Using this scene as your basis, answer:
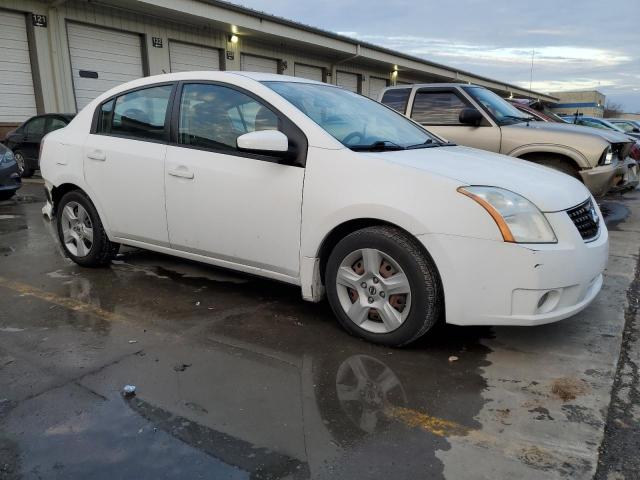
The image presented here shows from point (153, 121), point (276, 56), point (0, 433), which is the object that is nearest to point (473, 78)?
point (276, 56)

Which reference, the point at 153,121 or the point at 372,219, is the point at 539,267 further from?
the point at 153,121

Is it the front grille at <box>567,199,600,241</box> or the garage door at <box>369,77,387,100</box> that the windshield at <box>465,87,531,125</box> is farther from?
the garage door at <box>369,77,387,100</box>

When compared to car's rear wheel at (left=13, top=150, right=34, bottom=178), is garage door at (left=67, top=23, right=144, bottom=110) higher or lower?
higher

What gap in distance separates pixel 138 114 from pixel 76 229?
1308 millimetres

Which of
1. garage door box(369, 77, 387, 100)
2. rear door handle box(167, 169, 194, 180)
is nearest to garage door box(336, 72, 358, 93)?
garage door box(369, 77, 387, 100)

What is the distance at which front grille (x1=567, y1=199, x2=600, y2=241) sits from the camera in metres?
3.23

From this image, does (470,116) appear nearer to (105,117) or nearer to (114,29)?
(105,117)

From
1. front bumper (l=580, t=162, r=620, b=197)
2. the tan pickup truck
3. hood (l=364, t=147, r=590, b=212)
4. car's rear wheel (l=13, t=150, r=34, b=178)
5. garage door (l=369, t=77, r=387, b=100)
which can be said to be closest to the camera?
hood (l=364, t=147, r=590, b=212)

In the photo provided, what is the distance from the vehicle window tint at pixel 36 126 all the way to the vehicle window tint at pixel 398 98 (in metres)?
8.61

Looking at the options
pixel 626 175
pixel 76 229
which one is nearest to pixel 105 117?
pixel 76 229

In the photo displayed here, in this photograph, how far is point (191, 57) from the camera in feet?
57.1

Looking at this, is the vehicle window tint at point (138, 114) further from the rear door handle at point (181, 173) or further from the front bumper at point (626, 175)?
the front bumper at point (626, 175)

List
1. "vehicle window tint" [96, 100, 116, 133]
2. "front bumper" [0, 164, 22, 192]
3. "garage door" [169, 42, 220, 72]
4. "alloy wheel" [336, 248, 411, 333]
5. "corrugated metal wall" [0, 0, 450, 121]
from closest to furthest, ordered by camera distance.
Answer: "alloy wheel" [336, 248, 411, 333] < "vehicle window tint" [96, 100, 116, 133] < "front bumper" [0, 164, 22, 192] < "corrugated metal wall" [0, 0, 450, 121] < "garage door" [169, 42, 220, 72]

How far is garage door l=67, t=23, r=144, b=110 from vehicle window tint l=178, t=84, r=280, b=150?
12171mm
